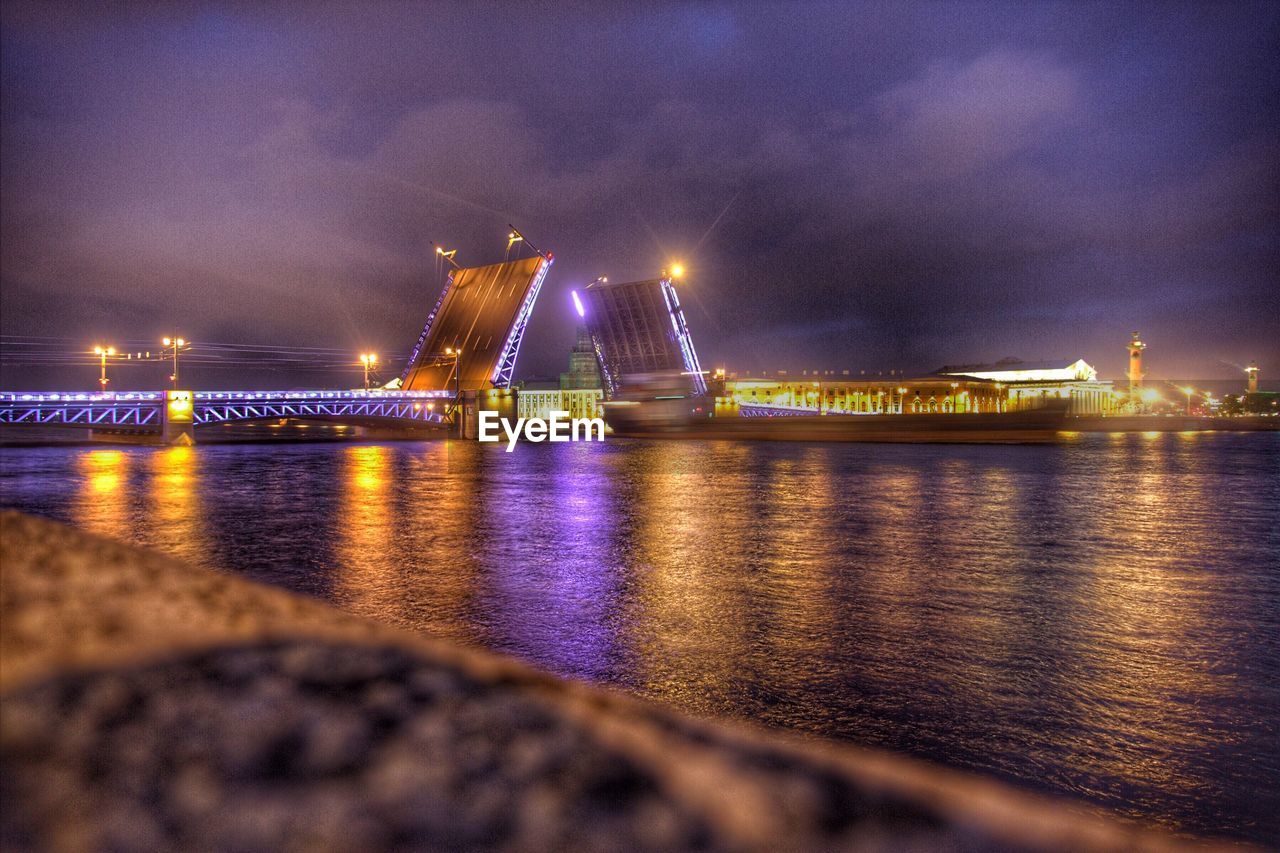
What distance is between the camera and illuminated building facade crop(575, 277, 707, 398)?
140 feet

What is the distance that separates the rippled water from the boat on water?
20370mm

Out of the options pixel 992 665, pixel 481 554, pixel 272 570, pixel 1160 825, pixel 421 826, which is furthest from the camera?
pixel 481 554

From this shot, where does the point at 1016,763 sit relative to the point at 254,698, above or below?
below

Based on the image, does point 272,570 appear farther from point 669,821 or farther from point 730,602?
point 669,821

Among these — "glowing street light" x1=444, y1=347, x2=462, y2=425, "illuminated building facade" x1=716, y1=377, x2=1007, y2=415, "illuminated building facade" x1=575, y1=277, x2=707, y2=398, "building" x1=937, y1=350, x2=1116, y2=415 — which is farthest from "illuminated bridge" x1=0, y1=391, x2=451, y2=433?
"building" x1=937, y1=350, x2=1116, y2=415

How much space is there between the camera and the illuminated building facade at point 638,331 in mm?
42594

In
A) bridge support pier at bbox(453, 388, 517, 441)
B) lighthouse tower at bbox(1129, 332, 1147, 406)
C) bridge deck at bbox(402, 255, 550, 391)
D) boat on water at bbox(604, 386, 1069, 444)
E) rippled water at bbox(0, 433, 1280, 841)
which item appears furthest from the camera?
lighthouse tower at bbox(1129, 332, 1147, 406)

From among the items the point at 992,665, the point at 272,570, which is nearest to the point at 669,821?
the point at 992,665

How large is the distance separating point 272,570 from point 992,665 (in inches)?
166

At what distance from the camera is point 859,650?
3559mm

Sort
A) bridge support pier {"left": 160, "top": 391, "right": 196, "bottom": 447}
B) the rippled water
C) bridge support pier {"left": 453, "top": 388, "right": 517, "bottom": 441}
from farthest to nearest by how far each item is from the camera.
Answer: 1. bridge support pier {"left": 453, "top": 388, "right": 517, "bottom": 441}
2. bridge support pier {"left": 160, "top": 391, "right": 196, "bottom": 447}
3. the rippled water

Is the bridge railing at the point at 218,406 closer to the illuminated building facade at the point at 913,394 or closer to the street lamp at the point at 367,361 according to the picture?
the street lamp at the point at 367,361

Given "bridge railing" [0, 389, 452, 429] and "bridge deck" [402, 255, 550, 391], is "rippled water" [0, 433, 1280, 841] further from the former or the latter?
"bridge railing" [0, 389, 452, 429]

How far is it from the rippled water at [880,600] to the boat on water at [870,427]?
20370 millimetres
